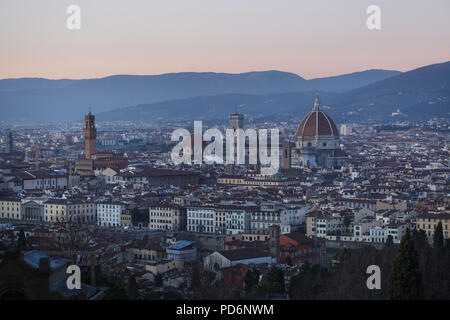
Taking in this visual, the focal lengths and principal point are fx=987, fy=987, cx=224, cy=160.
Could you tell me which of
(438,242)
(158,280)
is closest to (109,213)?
(158,280)

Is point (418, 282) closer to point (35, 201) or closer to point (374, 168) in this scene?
point (35, 201)

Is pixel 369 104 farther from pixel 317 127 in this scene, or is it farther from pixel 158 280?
A: pixel 158 280

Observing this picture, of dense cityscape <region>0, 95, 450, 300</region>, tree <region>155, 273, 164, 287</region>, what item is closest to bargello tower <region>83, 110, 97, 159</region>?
dense cityscape <region>0, 95, 450, 300</region>

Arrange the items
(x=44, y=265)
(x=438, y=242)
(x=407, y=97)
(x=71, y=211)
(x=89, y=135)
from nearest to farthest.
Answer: (x=44, y=265)
(x=438, y=242)
(x=71, y=211)
(x=89, y=135)
(x=407, y=97)

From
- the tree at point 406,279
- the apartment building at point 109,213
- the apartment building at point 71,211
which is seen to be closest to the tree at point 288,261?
the tree at point 406,279

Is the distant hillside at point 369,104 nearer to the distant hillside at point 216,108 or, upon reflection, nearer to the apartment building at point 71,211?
the distant hillside at point 216,108

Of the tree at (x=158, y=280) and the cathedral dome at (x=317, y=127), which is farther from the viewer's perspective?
the cathedral dome at (x=317, y=127)

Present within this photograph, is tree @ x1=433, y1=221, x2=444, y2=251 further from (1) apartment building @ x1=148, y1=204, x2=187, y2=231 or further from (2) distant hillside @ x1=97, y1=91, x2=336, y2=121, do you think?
(2) distant hillside @ x1=97, y1=91, x2=336, y2=121
